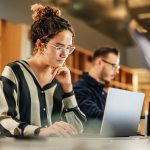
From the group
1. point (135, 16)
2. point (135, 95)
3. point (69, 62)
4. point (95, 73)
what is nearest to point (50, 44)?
point (135, 95)

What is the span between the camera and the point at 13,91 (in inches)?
55.0

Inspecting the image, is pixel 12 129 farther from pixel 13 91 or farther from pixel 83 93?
pixel 83 93

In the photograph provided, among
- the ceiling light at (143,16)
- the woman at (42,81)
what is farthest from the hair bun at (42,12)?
the ceiling light at (143,16)

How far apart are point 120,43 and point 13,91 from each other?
7.37 meters

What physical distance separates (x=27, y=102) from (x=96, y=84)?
114 cm

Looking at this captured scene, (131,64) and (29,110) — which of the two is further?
(131,64)

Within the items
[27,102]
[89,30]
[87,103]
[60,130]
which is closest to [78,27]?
[89,30]

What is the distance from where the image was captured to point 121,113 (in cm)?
149

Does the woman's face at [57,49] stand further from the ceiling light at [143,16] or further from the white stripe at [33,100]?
the ceiling light at [143,16]

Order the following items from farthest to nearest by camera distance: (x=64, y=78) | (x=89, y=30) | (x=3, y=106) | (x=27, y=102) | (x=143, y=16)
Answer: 1. (x=89, y=30)
2. (x=143, y=16)
3. (x=64, y=78)
4. (x=27, y=102)
5. (x=3, y=106)

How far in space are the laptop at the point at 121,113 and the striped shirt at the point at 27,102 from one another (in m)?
0.24

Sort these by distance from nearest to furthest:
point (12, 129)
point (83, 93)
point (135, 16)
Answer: point (12, 129) < point (83, 93) < point (135, 16)

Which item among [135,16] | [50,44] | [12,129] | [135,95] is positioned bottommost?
[12,129]

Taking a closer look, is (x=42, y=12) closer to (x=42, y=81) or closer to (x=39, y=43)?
(x=39, y=43)
